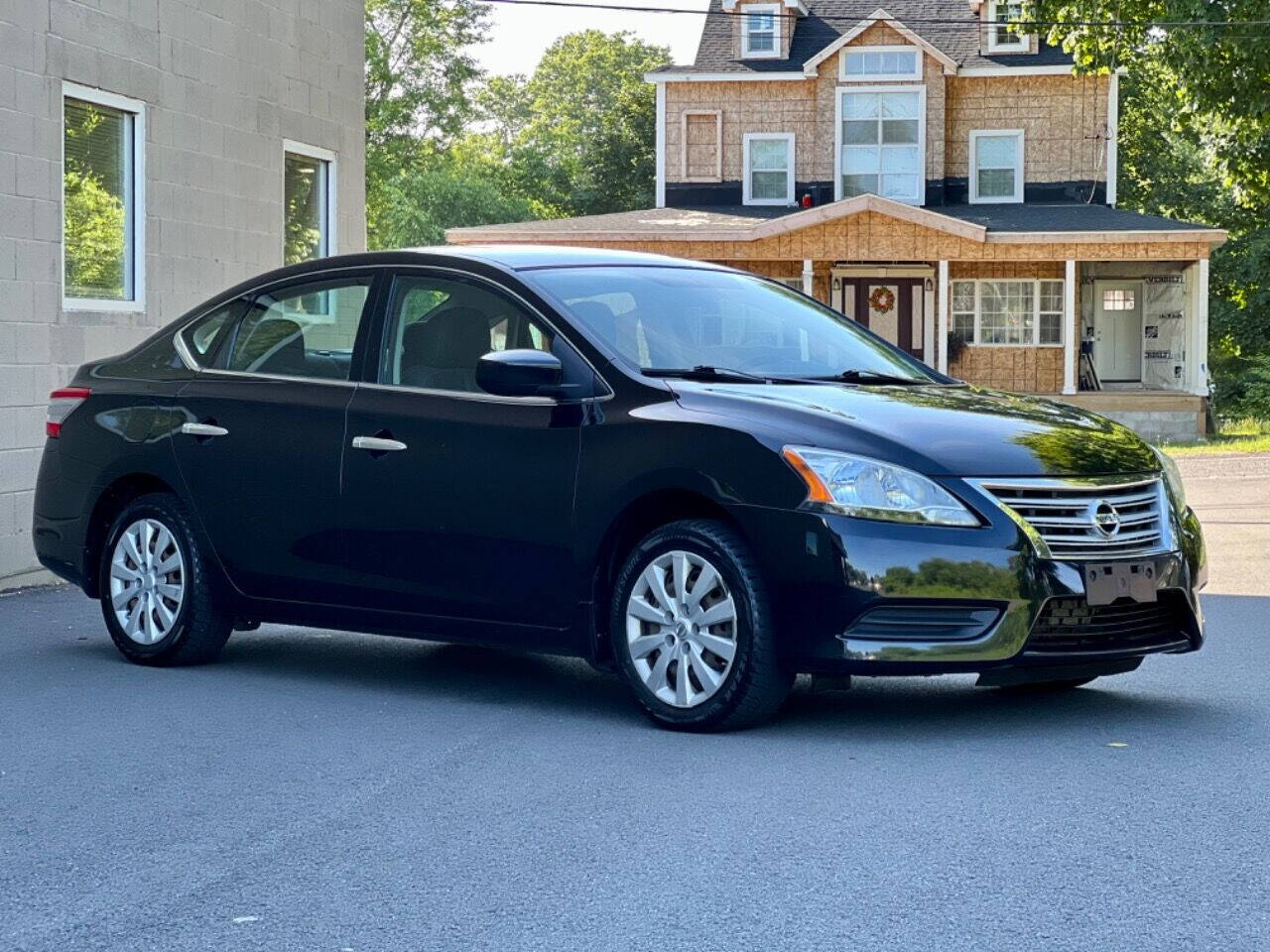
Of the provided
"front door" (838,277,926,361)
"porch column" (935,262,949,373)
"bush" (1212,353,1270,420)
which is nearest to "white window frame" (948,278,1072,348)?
"front door" (838,277,926,361)

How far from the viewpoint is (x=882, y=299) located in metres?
38.8

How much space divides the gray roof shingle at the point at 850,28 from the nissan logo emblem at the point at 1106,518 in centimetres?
3367

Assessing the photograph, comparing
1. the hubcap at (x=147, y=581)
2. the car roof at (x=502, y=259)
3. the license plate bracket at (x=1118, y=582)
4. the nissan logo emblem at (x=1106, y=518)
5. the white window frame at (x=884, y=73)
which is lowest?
the hubcap at (x=147, y=581)

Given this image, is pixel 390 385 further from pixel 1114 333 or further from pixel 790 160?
pixel 1114 333

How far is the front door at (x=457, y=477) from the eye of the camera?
7223 millimetres

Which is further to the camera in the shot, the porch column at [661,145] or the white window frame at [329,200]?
the porch column at [661,145]

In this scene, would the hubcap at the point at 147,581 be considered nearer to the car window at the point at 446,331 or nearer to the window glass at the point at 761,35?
the car window at the point at 446,331

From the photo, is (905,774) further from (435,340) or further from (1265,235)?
(1265,235)

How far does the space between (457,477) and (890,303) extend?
32081 mm

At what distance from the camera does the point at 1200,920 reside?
4.42 metres

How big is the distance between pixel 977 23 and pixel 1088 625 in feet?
115

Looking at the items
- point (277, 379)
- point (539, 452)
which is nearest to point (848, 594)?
point (539, 452)

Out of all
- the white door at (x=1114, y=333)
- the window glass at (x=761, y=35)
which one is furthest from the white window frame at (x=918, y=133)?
the white door at (x=1114, y=333)

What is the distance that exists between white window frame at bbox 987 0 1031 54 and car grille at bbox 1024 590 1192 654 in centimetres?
3379
